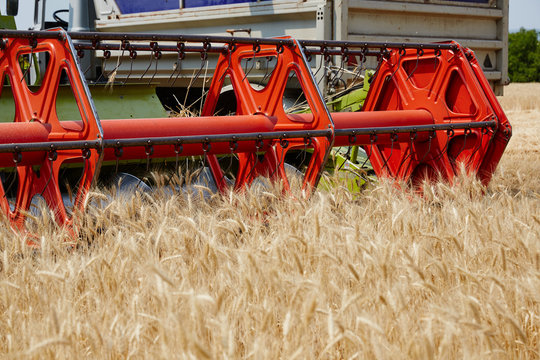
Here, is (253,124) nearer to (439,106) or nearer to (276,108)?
(276,108)

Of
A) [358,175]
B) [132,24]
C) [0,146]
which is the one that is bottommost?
[358,175]

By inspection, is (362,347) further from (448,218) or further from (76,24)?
(76,24)

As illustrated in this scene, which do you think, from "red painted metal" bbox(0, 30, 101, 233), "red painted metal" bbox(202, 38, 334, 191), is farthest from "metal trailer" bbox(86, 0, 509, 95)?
"red painted metal" bbox(0, 30, 101, 233)

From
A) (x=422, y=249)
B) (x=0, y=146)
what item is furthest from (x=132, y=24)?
(x=422, y=249)

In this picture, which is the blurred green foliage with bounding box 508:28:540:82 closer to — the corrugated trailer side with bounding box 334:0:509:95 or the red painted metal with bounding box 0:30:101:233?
the corrugated trailer side with bounding box 334:0:509:95

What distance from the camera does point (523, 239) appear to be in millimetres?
2793

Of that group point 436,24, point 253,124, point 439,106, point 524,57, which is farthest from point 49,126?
point 524,57

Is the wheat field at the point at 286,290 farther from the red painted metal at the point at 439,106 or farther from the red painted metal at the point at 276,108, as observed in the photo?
the red painted metal at the point at 439,106

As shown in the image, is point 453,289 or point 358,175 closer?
point 453,289

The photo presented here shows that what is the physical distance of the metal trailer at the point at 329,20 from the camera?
568cm

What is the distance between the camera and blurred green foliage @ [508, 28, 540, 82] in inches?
1965

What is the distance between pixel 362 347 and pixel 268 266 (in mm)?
636

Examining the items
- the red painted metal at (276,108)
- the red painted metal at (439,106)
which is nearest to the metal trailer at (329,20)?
the red painted metal at (439,106)

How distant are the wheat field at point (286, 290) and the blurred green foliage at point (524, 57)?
49626mm
